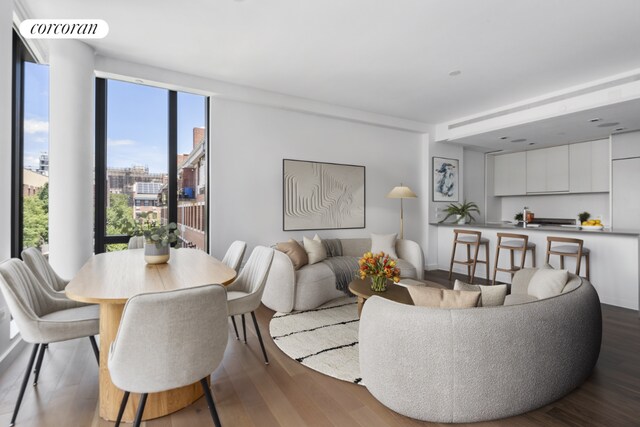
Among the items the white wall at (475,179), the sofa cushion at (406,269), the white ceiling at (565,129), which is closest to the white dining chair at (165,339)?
the sofa cushion at (406,269)

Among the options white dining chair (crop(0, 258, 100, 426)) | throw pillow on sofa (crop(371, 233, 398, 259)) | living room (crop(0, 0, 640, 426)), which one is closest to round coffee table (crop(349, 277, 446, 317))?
living room (crop(0, 0, 640, 426))

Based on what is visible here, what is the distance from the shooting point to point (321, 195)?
5.21 metres

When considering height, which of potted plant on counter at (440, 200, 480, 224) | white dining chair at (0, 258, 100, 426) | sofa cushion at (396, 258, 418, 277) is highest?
potted plant on counter at (440, 200, 480, 224)

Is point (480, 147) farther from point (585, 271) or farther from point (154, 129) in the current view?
point (154, 129)

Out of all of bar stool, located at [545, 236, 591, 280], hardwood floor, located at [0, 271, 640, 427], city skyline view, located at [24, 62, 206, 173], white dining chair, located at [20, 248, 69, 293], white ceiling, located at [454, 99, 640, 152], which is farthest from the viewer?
white ceiling, located at [454, 99, 640, 152]

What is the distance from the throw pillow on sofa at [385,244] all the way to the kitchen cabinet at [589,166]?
3.96 meters

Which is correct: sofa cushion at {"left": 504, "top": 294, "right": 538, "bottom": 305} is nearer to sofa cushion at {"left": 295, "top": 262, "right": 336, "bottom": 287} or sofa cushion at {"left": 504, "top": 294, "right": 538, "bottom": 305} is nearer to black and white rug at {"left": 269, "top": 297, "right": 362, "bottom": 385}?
black and white rug at {"left": 269, "top": 297, "right": 362, "bottom": 385}

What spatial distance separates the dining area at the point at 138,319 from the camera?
53.7 inches

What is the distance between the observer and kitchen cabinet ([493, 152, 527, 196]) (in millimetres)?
6821

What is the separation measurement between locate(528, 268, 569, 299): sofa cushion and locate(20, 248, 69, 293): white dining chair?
3.88m

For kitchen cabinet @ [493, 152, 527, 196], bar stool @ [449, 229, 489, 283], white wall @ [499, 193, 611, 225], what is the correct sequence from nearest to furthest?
1. bar stool @ [449, 229, 489, 283]
2. white wall @ [499, 193, 611, 225]
3. kitchen cabinet @ [493, 152, 527, 196]

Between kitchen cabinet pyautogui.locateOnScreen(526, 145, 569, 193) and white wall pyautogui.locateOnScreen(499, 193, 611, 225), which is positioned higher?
kitchen cabinet pyautogui.locateOnScreen(526, 145, 569, 193)

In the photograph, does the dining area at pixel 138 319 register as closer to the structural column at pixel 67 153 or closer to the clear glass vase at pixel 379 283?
the structural column at pixel 67 153

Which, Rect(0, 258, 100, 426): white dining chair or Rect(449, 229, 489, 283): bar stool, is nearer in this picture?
Rect(0, 258, 100, 426): white dining chair
